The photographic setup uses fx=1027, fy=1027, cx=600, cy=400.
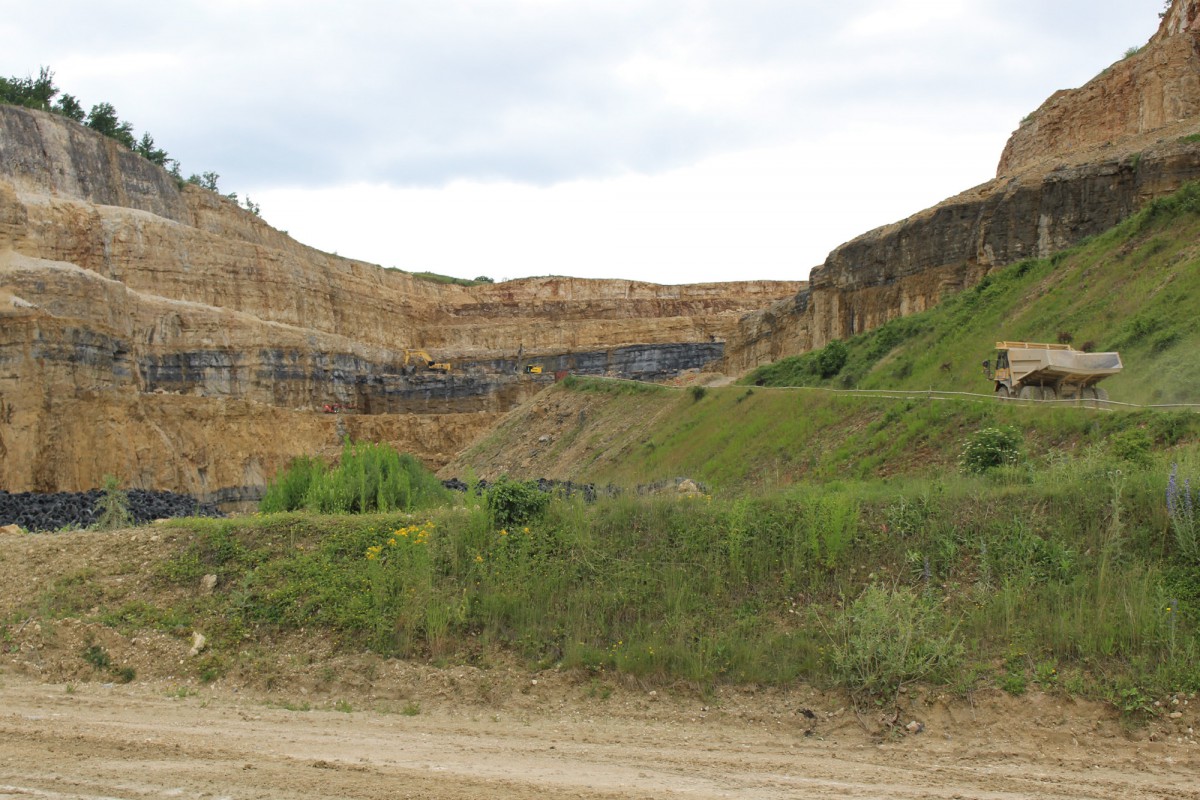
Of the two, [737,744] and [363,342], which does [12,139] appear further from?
[737,744]

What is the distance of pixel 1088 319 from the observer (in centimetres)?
2633

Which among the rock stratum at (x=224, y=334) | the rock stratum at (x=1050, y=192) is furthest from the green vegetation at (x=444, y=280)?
the rock stratum at (x=1050, y=192)

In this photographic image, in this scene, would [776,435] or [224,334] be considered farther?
[224,334]

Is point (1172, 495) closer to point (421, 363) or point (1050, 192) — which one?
point (1050, 192)

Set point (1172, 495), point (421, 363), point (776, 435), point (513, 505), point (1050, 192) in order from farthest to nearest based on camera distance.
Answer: point (421, 363), point (1050, 192), point (776, 435), point (513, 505), point (1172, 495)

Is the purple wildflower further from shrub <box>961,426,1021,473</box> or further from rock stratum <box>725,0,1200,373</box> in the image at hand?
rock stratum <box>725,0,1200,373</box>

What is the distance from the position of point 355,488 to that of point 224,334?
43.9 meters

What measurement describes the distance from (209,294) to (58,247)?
897cm

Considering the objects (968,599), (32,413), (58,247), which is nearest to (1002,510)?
(968,599)

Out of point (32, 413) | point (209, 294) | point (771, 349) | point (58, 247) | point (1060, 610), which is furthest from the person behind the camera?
point (209, 294)

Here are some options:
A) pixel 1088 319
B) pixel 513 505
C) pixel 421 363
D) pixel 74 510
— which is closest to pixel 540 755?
pixel 513 505

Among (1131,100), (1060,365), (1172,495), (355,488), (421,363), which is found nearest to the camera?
(1172,495)

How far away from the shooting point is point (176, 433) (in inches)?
1801

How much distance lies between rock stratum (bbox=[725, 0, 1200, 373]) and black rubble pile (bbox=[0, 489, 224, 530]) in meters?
27.2
